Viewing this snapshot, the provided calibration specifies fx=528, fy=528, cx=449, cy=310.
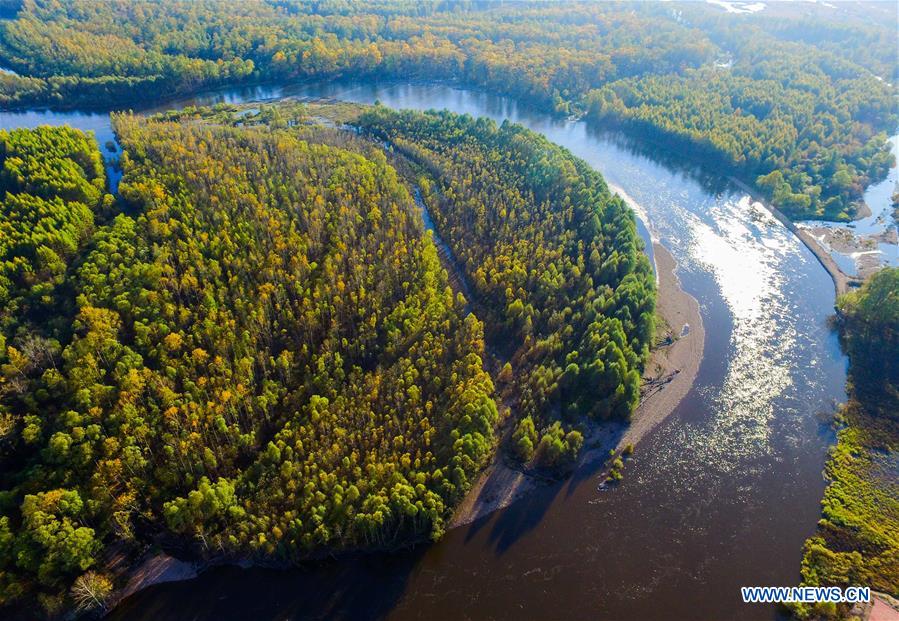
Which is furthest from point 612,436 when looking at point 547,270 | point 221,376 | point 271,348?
point 221,376

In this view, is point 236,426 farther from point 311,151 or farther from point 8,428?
point 311,151

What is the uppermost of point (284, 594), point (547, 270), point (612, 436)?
point (547, 270)

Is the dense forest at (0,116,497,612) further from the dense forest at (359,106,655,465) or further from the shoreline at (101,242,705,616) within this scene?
the dense forest at (359,106,655,465)

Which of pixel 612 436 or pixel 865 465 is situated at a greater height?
pixel 865 465

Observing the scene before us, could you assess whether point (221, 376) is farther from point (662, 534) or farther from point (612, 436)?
point (662, 534)

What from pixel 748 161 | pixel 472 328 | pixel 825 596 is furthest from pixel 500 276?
pixel 748 161

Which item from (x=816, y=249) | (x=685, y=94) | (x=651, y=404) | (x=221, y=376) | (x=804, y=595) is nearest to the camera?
(x=804, y=595)

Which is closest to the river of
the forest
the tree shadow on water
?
the tree shadow on water
